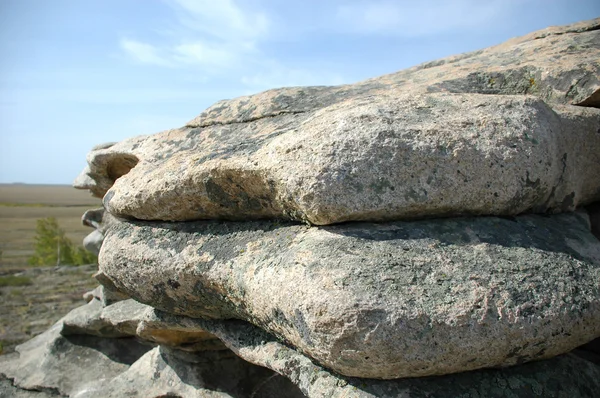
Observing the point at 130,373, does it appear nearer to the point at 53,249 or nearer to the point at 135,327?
the point at 135,327

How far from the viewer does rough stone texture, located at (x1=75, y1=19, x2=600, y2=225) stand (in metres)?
3.58

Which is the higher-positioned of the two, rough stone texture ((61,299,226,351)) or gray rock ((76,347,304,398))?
rough stone texture ((61,299,226,351))

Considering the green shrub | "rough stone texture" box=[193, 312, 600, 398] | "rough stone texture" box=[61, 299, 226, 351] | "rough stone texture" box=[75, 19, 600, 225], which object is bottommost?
the green shrub

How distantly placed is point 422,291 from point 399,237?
528mm

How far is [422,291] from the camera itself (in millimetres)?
3207

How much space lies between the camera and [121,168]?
7383 millimetres

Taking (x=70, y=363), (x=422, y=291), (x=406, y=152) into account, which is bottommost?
(x=70, y=363)

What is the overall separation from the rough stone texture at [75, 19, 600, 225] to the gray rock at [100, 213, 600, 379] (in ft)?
0.73

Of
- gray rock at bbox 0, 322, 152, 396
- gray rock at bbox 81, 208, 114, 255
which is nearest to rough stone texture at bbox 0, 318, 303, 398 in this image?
gray rock at bbox 0, 322, 152, 396

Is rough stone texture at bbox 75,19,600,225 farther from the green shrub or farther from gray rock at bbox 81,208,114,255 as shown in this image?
the green shrub

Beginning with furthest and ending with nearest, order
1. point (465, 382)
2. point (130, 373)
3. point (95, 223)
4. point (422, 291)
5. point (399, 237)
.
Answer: point (95, 223)
point (130, 373)
point (399, 237)
point (465, 382)
point (422, 291)

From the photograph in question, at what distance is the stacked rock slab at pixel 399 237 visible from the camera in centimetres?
319

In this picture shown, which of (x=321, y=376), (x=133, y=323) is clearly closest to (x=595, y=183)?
(x=321, y=376)

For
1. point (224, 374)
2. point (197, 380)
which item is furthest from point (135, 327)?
point (224, 374)
